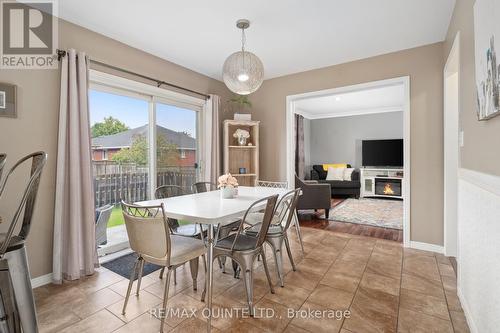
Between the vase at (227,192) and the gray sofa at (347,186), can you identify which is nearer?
the vase at (227,192)

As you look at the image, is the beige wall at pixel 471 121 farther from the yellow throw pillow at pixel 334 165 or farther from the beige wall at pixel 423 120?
the yellow throw pillow at pixel 334 165

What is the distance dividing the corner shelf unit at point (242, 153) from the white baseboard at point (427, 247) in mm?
2339

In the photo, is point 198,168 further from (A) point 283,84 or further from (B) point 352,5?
(B) point 352,5

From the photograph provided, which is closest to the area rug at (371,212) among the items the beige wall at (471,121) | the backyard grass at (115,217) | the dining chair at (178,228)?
the beige wall at (471,121)

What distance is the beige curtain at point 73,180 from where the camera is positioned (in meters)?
2.30

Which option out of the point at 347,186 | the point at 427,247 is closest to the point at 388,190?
the point at 347,186

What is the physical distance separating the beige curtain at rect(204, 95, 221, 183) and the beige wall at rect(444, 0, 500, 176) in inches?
116

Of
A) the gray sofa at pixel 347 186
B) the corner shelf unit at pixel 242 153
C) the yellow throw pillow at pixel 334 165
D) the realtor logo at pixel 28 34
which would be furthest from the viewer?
the yellow throw pillow at pixel 334 165

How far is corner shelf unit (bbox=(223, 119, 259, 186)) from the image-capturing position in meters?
4.18

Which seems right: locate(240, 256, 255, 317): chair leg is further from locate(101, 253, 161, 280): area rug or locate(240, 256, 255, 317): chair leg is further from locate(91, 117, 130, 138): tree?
locate(91, 117, 130, 138): tree

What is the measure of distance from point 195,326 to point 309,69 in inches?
142

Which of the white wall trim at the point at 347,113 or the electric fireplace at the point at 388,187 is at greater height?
the white wall trim at the point at 347,113

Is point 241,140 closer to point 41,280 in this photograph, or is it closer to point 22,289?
point 41,280

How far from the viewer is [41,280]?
228 centimetres
